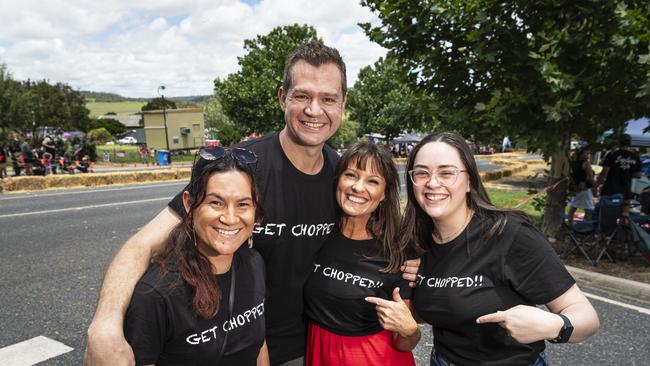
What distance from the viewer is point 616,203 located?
22.8 ft

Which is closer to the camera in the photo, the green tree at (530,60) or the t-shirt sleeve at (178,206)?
the t-shirt sleeve at (178,206)

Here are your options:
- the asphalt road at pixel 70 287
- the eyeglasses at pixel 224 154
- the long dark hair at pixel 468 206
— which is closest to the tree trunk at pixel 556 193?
the asphalt road at pixel 70 287

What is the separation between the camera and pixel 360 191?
2.44 m

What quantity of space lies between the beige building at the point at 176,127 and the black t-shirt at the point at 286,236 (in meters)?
67.7

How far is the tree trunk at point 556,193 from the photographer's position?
310 inches

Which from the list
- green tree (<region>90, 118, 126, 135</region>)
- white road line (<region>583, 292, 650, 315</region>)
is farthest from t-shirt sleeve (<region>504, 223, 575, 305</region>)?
green tree (<region>90, 118, 126, 135</region>)

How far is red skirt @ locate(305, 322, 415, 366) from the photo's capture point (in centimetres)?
229

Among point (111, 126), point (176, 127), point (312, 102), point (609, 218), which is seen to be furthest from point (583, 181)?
point (111, 126)

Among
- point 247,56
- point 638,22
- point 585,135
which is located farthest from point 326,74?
point 247,56

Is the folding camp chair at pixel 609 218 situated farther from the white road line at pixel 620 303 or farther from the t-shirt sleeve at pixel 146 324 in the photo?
the t-shirt sleeve at pixel 146 324

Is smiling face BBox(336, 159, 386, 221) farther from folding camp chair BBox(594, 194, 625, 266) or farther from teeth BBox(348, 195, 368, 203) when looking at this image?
folding camp chair BBox(594, 194, 625, 266)

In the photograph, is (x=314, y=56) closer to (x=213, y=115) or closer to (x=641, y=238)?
(x=641, y=238)

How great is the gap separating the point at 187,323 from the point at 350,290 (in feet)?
3.11

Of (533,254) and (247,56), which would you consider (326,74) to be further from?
(247,56)
